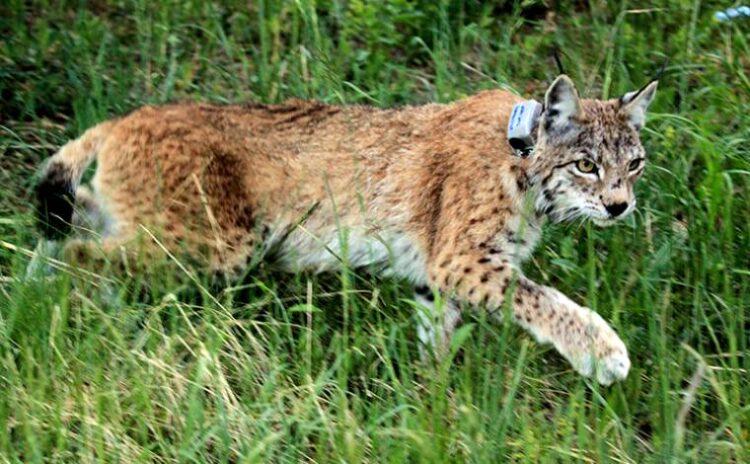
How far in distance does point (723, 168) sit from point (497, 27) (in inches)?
68.7

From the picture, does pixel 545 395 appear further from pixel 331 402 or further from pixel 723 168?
pixel 723 168

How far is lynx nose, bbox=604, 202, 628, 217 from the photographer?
16.6 feet

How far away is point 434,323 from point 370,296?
828 mm

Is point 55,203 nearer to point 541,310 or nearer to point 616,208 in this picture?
point 541,310

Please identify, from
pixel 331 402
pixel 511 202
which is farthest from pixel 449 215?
pixel 331 402

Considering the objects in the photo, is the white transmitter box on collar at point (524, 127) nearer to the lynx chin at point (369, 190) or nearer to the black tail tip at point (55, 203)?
the lynx chin at point (369, 190)

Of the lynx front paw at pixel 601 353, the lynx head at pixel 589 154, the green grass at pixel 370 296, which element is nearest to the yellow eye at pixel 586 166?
the lynx head at pixel 589 154

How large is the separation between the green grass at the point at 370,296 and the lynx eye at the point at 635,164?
0.34 meters

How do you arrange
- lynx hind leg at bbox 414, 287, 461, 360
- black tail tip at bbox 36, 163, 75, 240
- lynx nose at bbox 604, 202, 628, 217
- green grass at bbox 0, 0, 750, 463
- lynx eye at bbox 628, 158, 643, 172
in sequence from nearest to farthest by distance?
green grass at bbox 0, 0, 750, 463 < lynx hind leg at bbox 414, 287, 461, 360 < lynx nose at bbox 604, 202, 628, 217 < lynx eye at bbox 628, 158, 643, 172 < black tail tip at bbox 36, 163, 75, 240

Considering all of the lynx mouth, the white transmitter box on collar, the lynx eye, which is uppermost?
the white transmitter box on collar

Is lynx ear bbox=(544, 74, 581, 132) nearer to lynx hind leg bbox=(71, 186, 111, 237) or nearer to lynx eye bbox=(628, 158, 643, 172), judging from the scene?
lynx eye bbox=(628, 158, 643, 172)

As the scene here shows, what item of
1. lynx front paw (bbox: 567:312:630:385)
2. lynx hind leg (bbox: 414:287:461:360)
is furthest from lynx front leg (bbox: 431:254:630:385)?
lynx hind leg (bbox: 414:287:461:360)

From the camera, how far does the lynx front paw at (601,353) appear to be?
15.5ft

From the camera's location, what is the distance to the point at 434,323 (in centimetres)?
465
